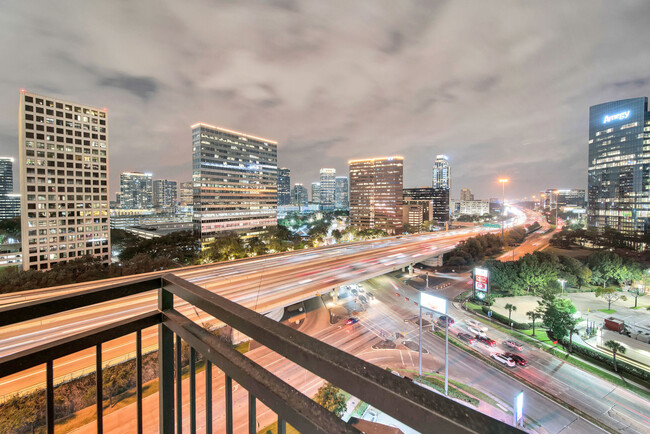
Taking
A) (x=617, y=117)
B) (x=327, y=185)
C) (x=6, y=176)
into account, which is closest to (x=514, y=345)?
(x=617, y=117)

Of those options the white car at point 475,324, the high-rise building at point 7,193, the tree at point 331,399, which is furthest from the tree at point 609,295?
the high-rise building at point 7,193

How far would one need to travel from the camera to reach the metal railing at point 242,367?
642 mm

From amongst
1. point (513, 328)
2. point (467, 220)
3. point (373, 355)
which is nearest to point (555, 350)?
point (513, 328)

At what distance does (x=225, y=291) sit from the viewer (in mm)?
13406

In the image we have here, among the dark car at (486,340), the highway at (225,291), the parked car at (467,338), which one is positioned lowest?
the parked car at (467,338)

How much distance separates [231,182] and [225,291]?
43.0 m

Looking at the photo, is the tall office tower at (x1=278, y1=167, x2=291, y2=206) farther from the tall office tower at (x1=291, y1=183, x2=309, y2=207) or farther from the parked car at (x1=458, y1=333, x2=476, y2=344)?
the parked car at (x1=458, y1=333, x2=476, y2=344)

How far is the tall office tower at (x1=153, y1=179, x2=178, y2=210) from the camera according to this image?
138 m

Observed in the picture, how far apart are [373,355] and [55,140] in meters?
39.7

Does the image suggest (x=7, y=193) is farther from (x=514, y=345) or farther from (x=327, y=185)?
(x=327, y=185)

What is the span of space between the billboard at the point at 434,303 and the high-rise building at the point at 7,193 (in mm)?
86747

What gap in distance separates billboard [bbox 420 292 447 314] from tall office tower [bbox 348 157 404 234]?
5605cm

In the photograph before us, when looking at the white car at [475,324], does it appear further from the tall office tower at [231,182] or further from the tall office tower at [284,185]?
the tall office tower at [284,185]

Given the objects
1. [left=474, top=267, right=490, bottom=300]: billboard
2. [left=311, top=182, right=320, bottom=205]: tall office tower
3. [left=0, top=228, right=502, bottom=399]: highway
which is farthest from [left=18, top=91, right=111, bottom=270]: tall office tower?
[left=311, top=182, right=320, bottom=205]: tall office tower
